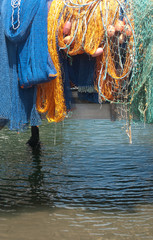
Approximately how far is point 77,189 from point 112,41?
1778 millimetres

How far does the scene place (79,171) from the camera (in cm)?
477

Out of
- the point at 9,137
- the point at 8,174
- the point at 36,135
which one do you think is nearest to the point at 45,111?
the point at 8,174

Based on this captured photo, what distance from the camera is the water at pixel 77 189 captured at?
309 centimetres

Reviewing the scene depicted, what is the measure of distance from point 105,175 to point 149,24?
2.23m

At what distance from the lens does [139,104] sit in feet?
10.2

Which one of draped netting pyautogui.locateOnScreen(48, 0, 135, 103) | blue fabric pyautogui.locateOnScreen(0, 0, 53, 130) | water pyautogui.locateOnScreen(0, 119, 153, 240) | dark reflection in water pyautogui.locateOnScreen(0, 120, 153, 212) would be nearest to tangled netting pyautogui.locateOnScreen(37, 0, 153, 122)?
draped netting pyautogui.locateOnScreen(48, 0, 135, 103)

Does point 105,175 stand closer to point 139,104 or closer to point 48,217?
point 48,217

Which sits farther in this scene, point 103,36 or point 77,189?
point 77,189

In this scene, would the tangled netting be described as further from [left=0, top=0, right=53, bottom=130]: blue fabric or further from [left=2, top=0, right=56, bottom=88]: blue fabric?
[left=0, top=0, right=53, bottom=130]: blue fabric

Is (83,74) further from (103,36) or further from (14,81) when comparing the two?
(14,81)

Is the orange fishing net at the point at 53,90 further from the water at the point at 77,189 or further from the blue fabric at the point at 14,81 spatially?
the water at the point at 77,189

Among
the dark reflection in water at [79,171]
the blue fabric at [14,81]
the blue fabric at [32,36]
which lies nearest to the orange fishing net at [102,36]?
the blue fabric at [32,36]

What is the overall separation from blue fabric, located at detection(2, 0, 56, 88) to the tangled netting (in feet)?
0.24

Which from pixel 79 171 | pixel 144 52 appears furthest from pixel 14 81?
pixel 79 171
